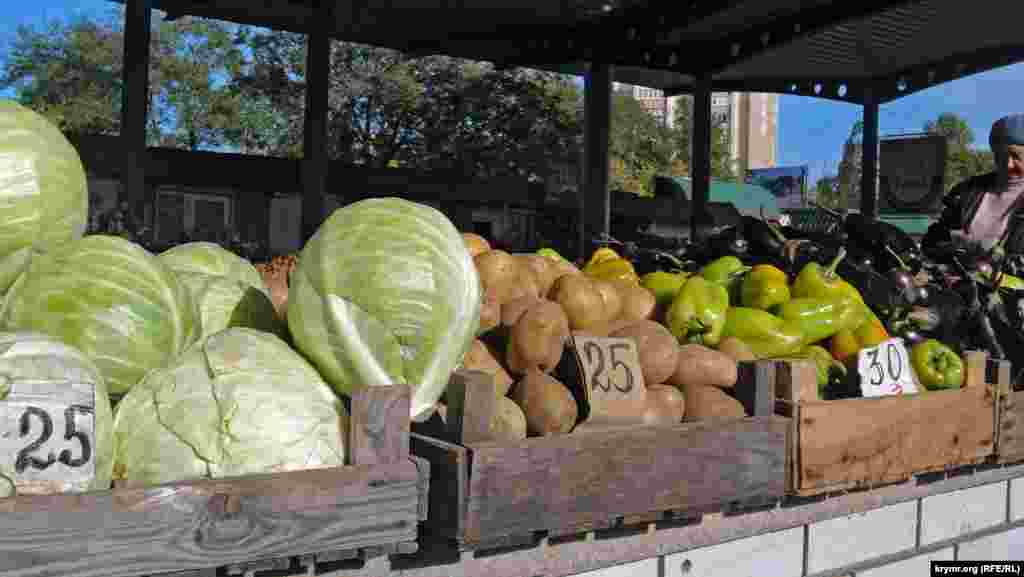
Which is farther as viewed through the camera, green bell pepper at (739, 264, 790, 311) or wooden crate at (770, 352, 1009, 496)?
green bell pepper at (739, 264, 790, 311)

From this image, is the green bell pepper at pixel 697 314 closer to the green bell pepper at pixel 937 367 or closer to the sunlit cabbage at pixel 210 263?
the green bell pepper at pixel 937 367

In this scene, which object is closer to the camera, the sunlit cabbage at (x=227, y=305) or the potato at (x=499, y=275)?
the sunlit cabbage at (x=227, y=305)

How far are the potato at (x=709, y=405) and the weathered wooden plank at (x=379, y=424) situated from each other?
0.91 m

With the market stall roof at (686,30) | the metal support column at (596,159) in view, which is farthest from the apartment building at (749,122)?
the metal support column at (596,159)

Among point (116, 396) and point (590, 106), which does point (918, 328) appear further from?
point (590, 106)

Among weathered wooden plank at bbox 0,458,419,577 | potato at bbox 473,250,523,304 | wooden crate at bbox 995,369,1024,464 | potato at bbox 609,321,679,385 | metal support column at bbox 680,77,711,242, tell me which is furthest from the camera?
metal support column at bbox 680,77,711,242

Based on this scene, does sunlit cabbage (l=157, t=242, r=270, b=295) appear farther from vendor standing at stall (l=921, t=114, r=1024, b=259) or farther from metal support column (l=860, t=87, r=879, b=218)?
metal support column (l=860, t=87, r=879, b=218)

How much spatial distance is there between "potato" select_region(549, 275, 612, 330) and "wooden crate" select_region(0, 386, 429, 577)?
1040 millimetres

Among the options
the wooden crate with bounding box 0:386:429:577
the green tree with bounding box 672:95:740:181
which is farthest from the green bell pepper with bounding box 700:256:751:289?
the green tree with bounding box 672:95:740:181

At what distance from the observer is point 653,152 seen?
44.4 metres

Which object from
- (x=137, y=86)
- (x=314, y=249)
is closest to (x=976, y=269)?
(x=314, y=249)

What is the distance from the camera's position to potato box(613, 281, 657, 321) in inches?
111

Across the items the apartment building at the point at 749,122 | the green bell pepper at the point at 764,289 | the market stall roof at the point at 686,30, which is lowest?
the green bell pepper at the point at 764,289

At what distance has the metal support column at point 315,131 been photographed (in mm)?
10875
